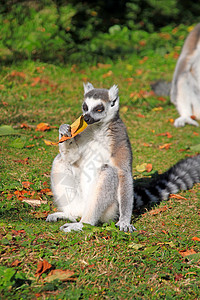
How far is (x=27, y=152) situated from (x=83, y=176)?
5.80 ft

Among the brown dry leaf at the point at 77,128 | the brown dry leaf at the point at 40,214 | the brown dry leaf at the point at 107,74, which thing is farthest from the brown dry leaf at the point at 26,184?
the brown dry leaf at the point at 107,74

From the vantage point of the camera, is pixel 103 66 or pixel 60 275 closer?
pixel 60 275

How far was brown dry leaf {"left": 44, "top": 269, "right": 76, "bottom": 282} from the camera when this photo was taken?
2898 millimetres

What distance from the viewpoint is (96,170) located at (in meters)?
3.94

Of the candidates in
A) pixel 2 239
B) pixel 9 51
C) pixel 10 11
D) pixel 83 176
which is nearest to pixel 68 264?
pixel 2 239

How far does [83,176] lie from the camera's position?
405cm

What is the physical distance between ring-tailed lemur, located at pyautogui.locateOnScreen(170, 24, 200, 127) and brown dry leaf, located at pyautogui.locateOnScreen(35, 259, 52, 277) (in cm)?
586

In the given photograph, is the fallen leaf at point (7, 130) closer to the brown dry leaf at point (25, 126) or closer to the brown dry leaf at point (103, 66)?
the brown dry leaf at point (25, 126)

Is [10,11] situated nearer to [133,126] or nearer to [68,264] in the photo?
[133,126]

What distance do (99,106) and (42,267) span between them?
174cm

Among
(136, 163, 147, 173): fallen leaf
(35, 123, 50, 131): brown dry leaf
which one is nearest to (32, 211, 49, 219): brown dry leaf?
(136, 163, 147, 173): fallen leaf

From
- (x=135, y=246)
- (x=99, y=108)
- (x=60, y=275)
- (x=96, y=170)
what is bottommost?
(x=135, y=246)

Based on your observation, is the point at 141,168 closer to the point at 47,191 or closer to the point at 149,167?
the point at 149,167

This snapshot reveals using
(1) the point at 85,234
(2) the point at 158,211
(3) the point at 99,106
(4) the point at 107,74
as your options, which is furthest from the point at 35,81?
(1) the point at 85,234
